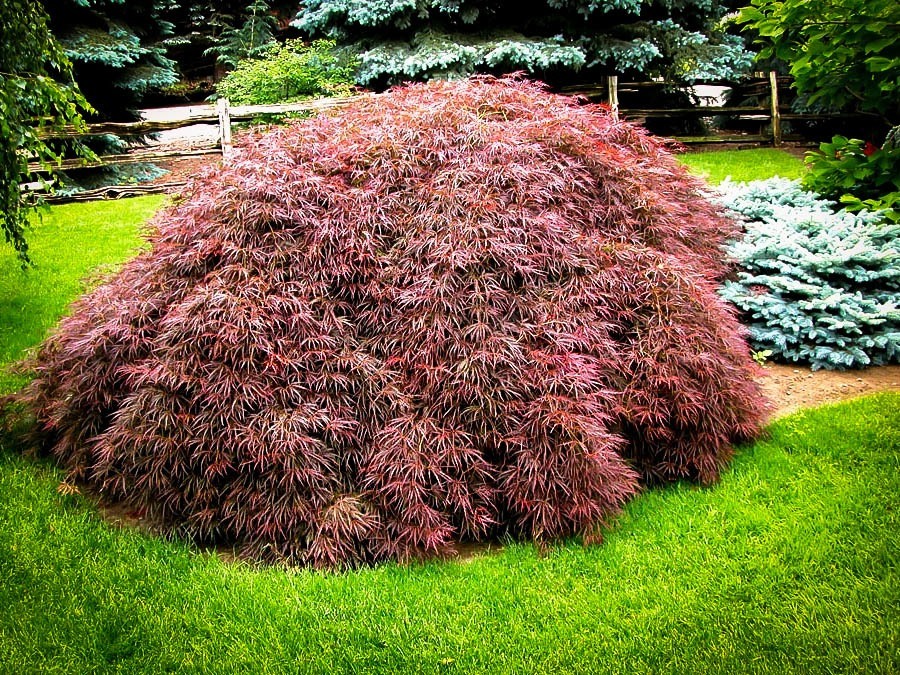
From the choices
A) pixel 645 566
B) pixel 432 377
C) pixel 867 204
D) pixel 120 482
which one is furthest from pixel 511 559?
pixel 867 204

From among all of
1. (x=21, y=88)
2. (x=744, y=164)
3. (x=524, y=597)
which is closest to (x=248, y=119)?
(x=21, y=88)

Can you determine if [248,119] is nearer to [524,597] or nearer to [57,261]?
[57,261]

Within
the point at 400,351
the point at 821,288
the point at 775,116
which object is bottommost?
the point at 821,288

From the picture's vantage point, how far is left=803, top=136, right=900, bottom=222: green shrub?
249 inches

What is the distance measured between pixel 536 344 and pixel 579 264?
0.55 meters

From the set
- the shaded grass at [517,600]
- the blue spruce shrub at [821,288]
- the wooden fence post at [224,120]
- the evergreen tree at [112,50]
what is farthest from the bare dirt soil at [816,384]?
the evergreen tree at [112,50]

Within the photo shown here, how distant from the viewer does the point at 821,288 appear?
16.6ft

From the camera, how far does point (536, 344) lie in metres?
3.47

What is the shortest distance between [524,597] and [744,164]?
983 cm

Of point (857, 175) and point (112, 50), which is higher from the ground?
point (112, 50)

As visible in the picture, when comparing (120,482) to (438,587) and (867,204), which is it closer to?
(438,587)

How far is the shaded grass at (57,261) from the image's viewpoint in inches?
220

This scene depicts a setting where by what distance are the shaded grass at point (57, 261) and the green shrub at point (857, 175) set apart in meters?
5.72

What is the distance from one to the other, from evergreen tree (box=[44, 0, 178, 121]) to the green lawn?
10.2 m
